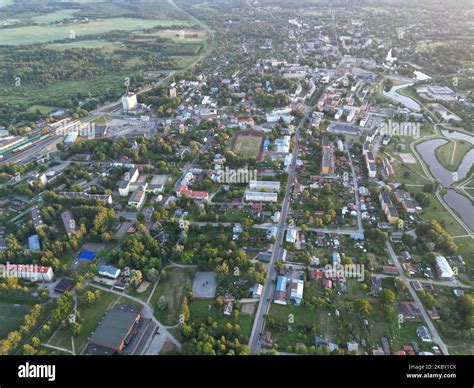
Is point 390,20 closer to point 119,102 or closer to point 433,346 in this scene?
point 119,102

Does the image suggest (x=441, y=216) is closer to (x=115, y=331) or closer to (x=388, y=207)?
(x=388, y=207)

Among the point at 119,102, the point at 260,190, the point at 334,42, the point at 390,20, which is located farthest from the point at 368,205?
the point at 390,20

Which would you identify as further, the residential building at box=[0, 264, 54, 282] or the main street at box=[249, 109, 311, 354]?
the residential building at box=[0, 264, 54, 282]

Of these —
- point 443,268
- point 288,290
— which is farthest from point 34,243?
point 443,268

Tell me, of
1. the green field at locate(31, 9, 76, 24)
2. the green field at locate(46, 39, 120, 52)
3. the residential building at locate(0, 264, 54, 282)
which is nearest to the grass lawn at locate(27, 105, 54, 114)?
the residential building at locate(0, 264, 54, 282)

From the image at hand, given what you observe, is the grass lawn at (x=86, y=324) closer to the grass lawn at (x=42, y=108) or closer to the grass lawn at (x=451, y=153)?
the grass lawn at (x=451, y=153)

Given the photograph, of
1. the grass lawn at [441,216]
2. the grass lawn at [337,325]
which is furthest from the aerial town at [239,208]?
the grass lawn at [441,216]

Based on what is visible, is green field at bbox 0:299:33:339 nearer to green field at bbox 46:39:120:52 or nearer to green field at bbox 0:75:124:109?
green field at bbox 0:75:124:109
